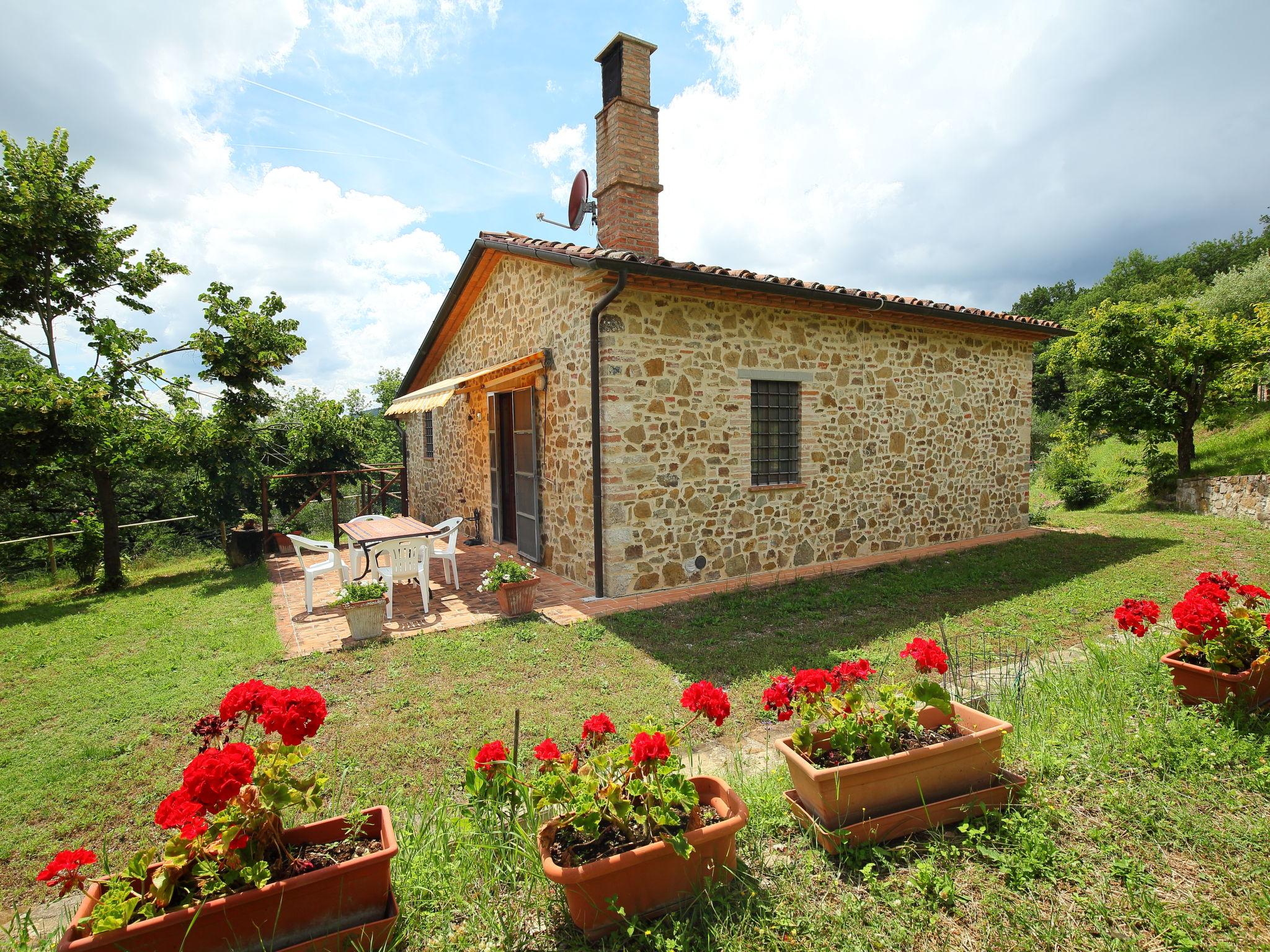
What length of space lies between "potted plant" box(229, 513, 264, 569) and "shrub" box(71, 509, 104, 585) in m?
2.25

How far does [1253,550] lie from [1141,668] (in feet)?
26.3

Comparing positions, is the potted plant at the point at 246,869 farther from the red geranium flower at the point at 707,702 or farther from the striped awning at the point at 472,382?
the striped awning at the point at 472,382

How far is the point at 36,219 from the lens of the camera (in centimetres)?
964

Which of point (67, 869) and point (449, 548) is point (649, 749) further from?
point (449, 548)

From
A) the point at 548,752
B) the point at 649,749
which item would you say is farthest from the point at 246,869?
the point at 649,749

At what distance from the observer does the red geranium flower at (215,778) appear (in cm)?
176

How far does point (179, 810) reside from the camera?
69.1 inches

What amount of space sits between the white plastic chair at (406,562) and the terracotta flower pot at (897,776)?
5.40 metres

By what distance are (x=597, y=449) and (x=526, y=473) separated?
8.11ft

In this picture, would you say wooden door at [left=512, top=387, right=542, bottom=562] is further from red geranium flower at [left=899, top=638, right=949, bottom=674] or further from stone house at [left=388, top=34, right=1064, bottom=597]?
red geranium flower at [left=899, top=638, right=949, bottom=674]

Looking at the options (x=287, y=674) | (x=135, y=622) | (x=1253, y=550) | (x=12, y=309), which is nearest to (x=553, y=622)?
(x=287, y=674)

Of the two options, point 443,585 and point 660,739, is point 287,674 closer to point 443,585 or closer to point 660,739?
point 443,585

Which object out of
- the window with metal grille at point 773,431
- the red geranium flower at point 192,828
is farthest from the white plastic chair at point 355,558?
the red geranium flower at point 192,828

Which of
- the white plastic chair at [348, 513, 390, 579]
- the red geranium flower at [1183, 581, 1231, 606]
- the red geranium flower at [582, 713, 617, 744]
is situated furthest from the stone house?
the red geranium flower at [1183, 581, 1231, 606]
